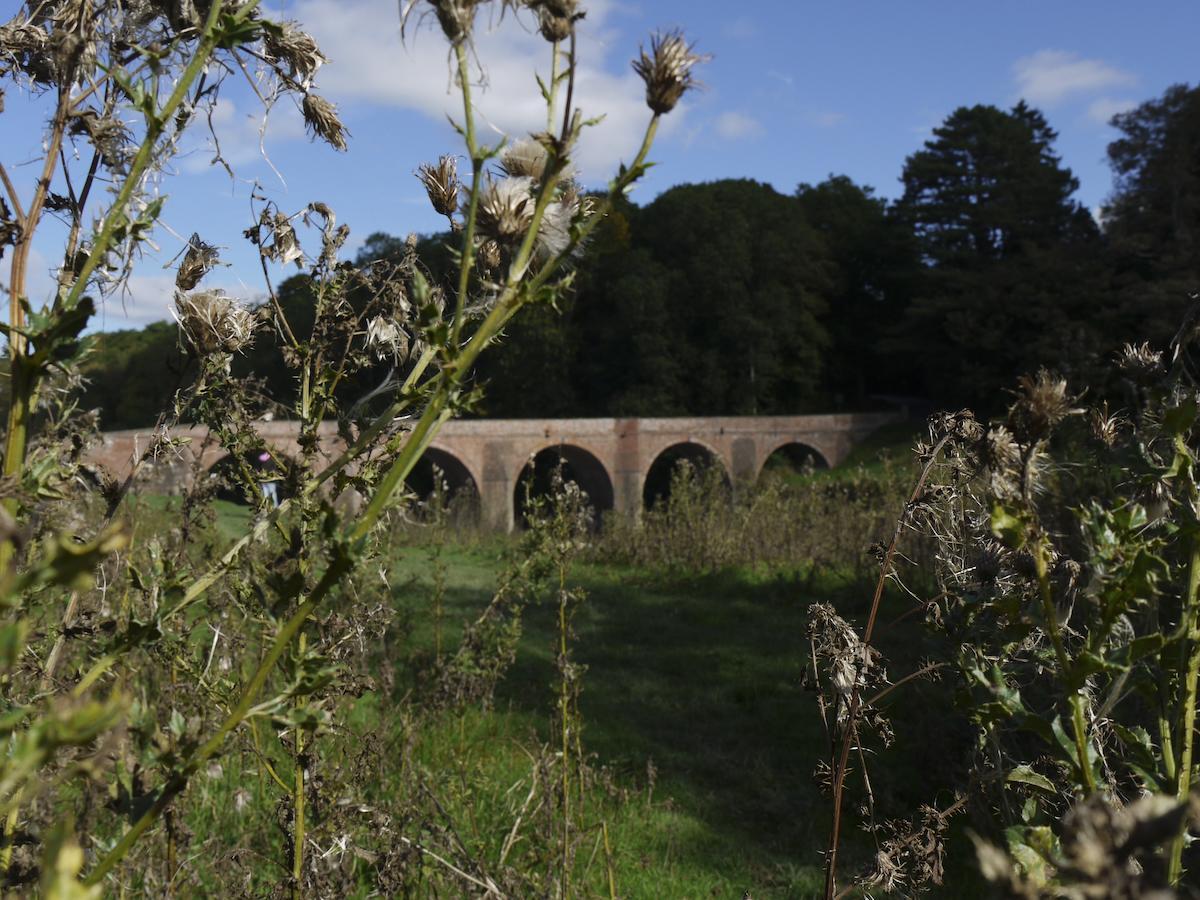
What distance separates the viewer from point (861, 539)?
39.5ft

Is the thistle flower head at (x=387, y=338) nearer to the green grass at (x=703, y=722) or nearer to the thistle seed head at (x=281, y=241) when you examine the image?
the thistle seed head at (x=281, y=241)

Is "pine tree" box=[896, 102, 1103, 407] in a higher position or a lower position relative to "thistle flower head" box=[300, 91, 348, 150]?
higher

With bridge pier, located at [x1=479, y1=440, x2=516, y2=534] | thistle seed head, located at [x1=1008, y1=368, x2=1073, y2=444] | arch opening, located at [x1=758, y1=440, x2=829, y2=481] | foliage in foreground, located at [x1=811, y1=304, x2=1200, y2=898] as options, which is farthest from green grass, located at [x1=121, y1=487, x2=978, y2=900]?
arch opening, located at [x1=758, y1=440, x2=829, y2=481]

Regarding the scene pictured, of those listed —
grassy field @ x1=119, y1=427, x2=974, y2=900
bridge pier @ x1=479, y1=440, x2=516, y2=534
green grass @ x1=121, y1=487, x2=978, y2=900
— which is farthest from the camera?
bridge pier @ x1=479, y1=440, x2=516, y2=534

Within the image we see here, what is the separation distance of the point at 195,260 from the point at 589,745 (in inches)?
232

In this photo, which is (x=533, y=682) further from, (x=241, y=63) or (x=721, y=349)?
(x=721, y=349)

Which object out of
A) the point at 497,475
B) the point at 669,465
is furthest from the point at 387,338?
the point at 669,465

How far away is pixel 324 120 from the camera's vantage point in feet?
4.83

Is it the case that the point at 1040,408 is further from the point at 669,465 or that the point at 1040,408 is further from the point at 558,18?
the point at 669,465

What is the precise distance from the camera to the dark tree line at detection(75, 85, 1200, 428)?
108ft

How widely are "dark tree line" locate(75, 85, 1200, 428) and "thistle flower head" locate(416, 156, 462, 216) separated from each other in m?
31.9

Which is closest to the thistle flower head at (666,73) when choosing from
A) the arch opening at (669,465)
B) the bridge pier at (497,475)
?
the bridge pier at (497,475)

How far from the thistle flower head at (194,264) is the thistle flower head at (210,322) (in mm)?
77

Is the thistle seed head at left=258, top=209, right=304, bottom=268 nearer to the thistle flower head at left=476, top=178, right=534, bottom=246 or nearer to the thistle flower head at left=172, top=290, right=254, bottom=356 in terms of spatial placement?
the thistle flower head at left=172, top=290, right=254, bottom=356
